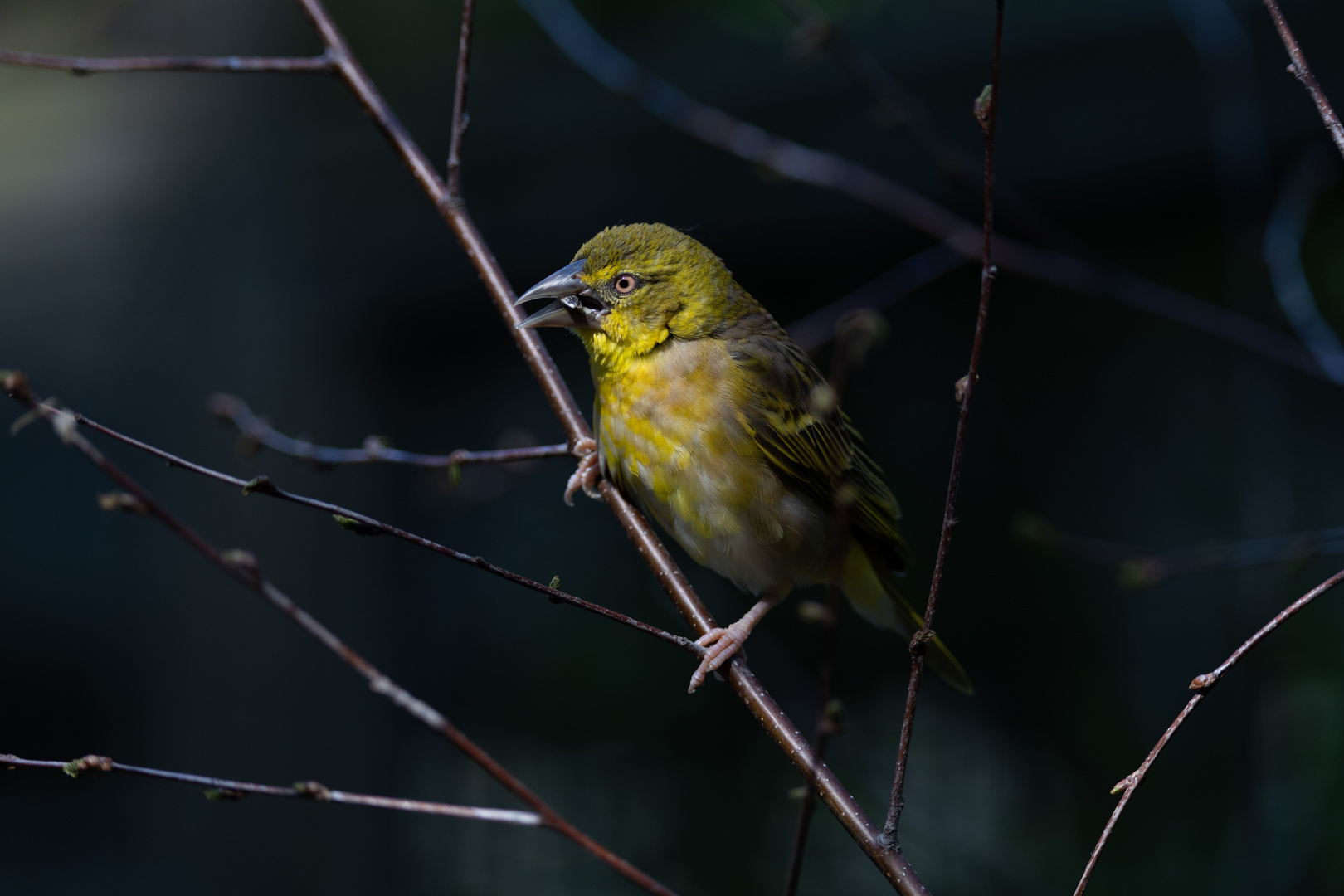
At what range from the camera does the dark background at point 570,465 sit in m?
2.91

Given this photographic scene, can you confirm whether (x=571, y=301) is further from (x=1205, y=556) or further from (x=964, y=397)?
(x=1205, y=556)

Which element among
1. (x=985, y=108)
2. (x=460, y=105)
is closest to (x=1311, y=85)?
(x=985, y=108)

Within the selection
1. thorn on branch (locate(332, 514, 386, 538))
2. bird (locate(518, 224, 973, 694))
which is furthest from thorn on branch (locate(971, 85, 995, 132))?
bird (locate(518, 224, 973, 694))

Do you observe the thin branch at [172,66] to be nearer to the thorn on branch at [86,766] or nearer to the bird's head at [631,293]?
the bird's head at [631,293]

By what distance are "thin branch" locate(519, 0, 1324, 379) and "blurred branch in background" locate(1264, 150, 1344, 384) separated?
0.23ft

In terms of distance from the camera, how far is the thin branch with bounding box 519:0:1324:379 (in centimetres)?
225

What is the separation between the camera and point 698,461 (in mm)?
2061

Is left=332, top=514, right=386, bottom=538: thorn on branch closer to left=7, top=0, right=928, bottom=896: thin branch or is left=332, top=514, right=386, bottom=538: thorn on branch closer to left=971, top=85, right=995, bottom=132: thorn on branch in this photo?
left=7, top=0, right=928, bottom=896: thin branch

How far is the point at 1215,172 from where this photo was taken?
9.34 ft

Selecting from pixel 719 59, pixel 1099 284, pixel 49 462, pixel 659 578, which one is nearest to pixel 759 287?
pixel 719 59

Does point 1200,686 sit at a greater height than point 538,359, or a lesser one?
lesser

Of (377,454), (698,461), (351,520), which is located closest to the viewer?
(351,520)

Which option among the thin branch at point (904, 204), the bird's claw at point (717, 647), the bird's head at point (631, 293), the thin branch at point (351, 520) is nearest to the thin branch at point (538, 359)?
the bird's claw at point (717, 647)

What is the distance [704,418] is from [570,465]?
1.36m
